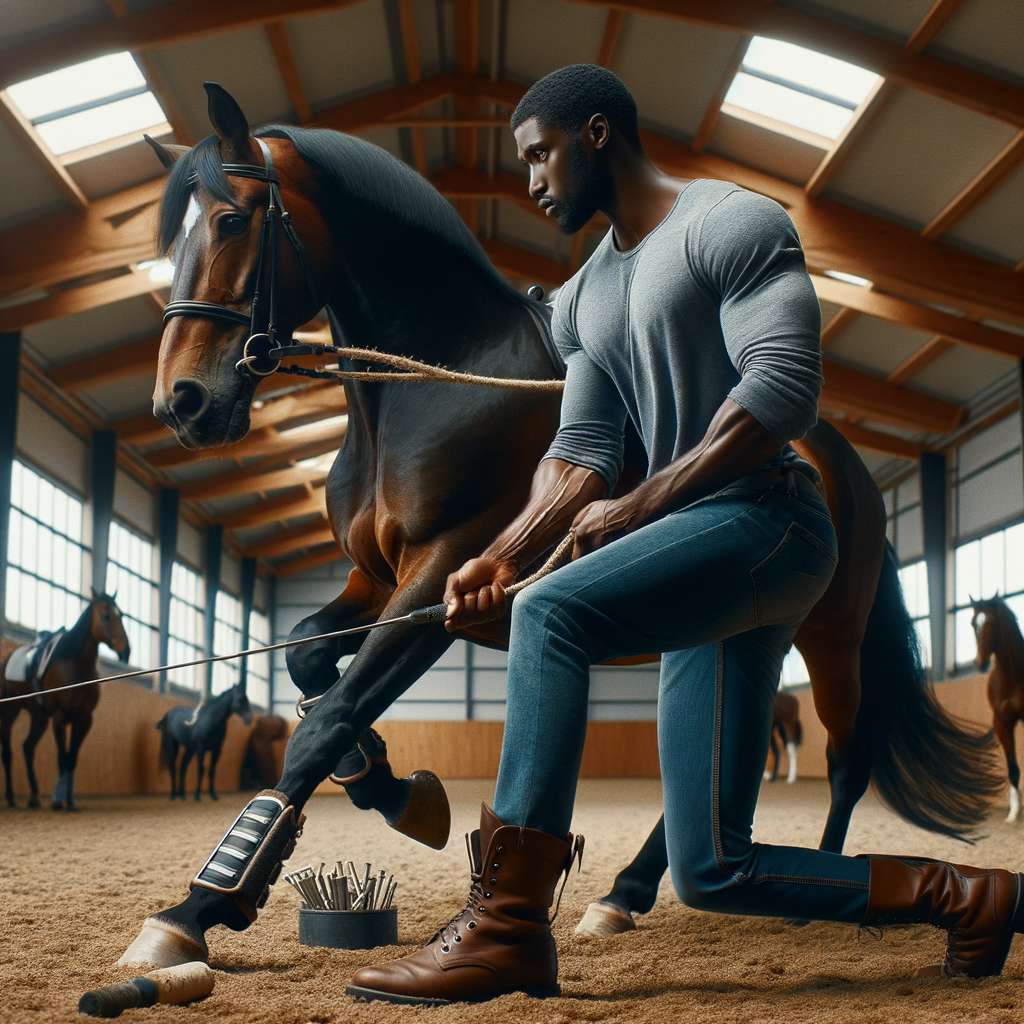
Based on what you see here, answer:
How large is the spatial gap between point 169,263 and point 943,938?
2250 millimetres

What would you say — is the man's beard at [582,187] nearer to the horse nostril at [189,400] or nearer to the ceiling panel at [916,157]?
the horse nostril at [189,400]

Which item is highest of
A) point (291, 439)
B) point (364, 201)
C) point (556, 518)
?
point (291, 439)

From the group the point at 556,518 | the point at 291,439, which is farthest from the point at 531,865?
the point at 291,439

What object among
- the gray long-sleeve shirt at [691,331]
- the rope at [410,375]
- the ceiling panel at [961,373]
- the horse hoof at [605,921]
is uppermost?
the ceiling panel at [961,373]

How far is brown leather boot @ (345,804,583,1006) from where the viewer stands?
140cm

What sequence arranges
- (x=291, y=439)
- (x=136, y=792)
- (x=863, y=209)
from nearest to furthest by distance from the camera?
(x=863, y=209)
(x=136, y=792)
(x=291, y=439)

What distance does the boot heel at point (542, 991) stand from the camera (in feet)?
4.74

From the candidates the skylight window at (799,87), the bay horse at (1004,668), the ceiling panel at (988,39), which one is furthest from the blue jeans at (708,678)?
the bay horse at (1004,668)

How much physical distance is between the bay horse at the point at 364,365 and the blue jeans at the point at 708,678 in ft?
1.93

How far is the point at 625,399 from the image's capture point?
1.79 m

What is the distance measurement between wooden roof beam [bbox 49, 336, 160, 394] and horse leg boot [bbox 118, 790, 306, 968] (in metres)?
10.8

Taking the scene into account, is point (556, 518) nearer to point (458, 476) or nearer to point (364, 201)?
point (458, 476)

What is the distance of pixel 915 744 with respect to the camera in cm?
314

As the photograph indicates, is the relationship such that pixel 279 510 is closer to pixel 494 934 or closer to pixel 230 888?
pixel 230 888
